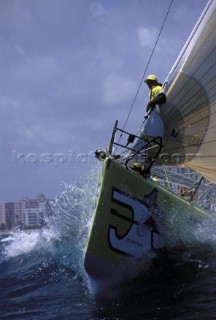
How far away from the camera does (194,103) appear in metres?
5.84

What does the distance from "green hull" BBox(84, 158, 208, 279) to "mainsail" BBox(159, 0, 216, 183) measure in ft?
3.44

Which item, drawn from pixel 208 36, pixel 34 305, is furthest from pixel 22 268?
pixel 208 36

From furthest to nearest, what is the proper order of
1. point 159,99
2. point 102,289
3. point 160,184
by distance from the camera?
point 159,99 < point 160,184 < point 102,289

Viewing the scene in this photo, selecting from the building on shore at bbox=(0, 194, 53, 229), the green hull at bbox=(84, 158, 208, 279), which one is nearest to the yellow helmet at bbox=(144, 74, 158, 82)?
the green hull at bbox=(84, 158, 208, 279)

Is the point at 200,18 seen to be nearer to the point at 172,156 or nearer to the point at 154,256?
the point at 172,156

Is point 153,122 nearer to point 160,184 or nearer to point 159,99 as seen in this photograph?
point 159,99

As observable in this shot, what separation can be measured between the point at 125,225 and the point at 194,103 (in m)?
2.33

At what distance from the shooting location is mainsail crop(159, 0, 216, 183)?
5.52 meters

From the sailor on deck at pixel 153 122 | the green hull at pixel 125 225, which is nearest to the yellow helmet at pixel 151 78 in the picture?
the sailor on deck at pixel 153 122

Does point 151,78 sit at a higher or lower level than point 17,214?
higher

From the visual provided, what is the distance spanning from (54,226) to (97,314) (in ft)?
19.1

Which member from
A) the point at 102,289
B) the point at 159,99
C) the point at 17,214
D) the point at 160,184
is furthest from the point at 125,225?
the point at 17,214

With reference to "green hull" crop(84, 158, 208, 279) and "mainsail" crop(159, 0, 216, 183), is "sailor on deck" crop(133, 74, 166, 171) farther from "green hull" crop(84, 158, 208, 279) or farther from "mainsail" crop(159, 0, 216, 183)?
"green hull" crop(84, 158, 208, 279)

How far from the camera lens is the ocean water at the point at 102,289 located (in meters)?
3.71
